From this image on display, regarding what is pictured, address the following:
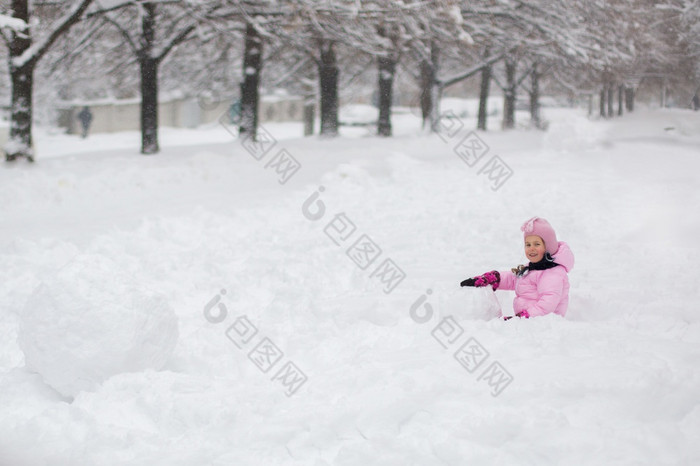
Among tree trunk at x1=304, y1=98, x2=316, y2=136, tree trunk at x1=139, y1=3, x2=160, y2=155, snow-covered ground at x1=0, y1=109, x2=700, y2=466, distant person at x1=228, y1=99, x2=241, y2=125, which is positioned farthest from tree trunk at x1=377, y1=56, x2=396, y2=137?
snow-covered ground at x1=0, y1=109, x2=700, y2=466

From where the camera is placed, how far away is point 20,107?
1312 cm

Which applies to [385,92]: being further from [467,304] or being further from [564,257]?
[467,304]

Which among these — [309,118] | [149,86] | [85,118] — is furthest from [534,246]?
[85,118]

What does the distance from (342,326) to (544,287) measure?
4.93 ft

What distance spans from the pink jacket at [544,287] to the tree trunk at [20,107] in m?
10.6

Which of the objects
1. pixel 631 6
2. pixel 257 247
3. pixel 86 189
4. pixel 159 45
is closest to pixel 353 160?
pixel 159 45

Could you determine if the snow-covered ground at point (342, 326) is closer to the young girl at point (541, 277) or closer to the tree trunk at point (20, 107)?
the young girl at point (541, 277)

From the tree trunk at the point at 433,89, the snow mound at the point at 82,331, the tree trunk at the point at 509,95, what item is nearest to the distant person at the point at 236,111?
the tree trunk at the point at 433,89

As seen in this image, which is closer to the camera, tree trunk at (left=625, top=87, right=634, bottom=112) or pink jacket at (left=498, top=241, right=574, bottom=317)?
pink jacket at (left=498, top=241, right=574, bottom=317)

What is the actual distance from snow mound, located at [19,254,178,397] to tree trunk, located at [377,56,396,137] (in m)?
17.7

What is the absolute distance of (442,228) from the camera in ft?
30.8

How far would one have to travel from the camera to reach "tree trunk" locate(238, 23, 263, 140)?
56.6 ft

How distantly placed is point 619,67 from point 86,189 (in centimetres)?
1552

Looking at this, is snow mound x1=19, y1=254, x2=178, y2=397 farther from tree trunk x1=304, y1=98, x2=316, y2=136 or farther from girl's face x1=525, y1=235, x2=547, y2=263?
tree trunk x1=304, y1=98, x2=316, y2=136
